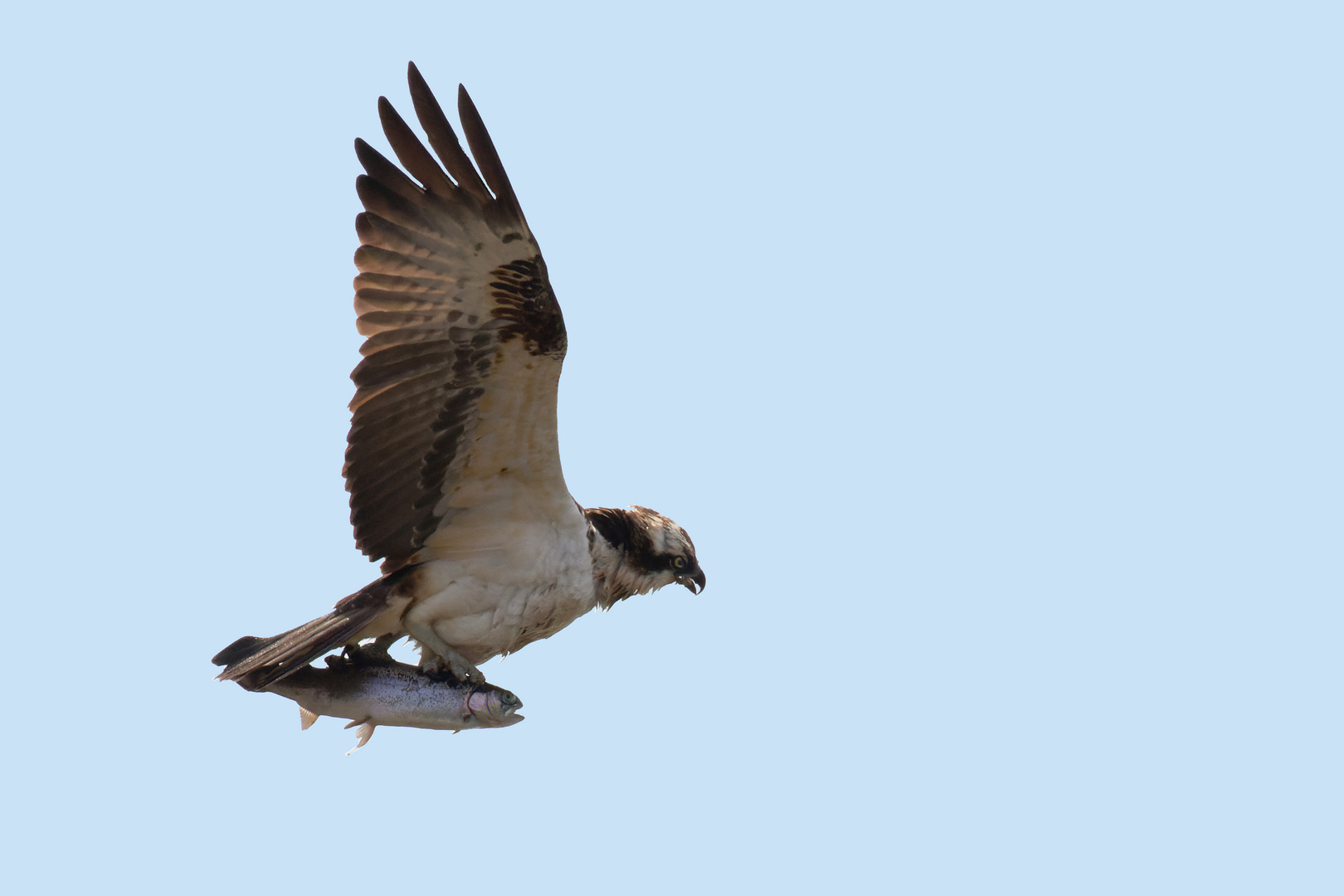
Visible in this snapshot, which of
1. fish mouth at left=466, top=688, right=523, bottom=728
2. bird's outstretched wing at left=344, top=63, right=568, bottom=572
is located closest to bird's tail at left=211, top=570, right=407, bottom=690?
bird's outstretched wing at left=344, top=63, right=568, bottom=572

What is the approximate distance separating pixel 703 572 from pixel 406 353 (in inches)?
82.9

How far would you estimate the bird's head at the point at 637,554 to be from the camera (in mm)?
7004

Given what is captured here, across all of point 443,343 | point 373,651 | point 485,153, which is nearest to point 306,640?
point 373,651

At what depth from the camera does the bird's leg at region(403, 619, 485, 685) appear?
22.0 ft

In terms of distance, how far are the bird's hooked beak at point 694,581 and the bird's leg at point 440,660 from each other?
1241 mm

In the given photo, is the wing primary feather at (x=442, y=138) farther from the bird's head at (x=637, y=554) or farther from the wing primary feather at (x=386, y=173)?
the bird's head at (x=637, y=554)

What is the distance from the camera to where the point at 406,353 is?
6.32 m

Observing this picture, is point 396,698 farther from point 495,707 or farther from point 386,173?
point 386,173

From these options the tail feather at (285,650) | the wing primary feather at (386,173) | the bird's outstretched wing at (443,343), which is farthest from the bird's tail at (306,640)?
the wing primary feather at (386,173)

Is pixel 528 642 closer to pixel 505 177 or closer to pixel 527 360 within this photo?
pixel 527 360

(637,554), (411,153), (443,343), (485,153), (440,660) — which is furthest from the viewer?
(637,554)

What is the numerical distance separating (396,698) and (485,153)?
2778 millimetres

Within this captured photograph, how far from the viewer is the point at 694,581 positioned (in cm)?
727

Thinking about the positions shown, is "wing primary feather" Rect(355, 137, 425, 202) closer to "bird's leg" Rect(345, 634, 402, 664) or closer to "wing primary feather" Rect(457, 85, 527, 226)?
"wing primary feather" Rect(457, 85, 527, 226)
